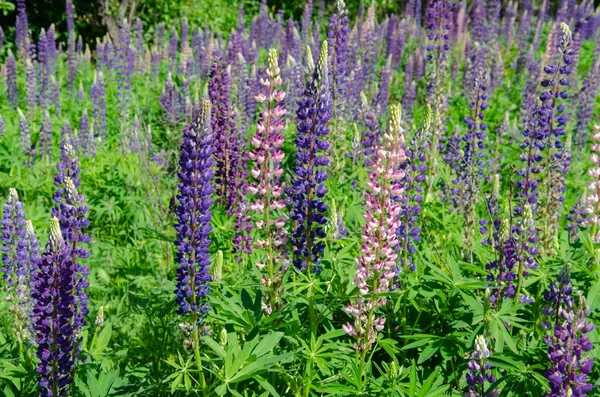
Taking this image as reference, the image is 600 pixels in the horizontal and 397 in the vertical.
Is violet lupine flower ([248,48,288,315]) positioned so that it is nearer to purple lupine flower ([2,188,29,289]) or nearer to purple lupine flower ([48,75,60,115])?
purple lupine flower ([2,188,29,289])

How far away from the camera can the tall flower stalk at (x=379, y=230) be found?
2.66 metres

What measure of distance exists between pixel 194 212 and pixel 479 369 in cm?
131

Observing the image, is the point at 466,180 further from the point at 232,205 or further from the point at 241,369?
the point at 241,369

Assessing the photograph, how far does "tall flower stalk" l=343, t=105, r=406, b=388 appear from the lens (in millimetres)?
2656

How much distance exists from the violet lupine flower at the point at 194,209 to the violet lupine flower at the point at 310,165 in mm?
476

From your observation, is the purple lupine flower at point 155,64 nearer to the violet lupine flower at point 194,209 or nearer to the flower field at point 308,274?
the flower field at point 308,274

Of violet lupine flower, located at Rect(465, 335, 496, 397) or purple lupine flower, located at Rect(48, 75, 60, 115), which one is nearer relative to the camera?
violet lupine flower, located at Rect(465, 335, 496, 397)

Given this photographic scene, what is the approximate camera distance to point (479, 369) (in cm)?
250

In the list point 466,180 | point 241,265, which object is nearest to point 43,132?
point 241,265

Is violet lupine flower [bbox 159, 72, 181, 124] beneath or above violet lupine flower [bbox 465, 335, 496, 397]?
beneath

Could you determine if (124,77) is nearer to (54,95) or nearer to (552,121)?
(54,95)

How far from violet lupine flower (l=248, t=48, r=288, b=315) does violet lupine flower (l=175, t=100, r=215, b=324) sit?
0.68 ft

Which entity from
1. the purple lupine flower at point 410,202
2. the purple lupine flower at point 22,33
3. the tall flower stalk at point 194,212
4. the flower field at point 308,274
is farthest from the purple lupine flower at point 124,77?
the tall flower stalk at point 194,212

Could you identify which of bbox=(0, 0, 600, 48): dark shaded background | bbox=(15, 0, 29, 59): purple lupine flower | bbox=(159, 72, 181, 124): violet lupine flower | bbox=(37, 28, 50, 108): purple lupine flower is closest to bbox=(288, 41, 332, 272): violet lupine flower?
bbox=(159, 72, 181, 124): violet lupine flower
